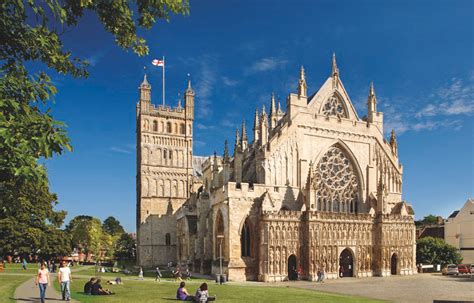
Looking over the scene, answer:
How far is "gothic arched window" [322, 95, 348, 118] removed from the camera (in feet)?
158

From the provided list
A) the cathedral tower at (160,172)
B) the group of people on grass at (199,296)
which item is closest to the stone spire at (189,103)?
the cathedral tower at (160,172)

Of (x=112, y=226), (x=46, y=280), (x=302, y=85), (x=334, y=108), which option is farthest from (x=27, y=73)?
(x=112, y=226)

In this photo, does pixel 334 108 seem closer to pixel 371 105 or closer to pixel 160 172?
pixel 371 105

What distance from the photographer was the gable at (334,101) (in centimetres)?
4762

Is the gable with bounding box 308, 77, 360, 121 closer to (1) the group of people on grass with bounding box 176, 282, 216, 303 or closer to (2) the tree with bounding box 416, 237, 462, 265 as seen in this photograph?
(2) the tree with bounding box 416, 237, 462, 265

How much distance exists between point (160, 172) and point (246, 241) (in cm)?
3165

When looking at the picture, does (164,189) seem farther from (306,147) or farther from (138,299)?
(138,299)

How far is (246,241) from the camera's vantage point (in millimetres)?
41250

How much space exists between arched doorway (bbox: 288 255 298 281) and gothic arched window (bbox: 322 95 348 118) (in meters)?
16.5

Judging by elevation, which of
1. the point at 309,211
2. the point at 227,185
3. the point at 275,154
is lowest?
the point at 309,211

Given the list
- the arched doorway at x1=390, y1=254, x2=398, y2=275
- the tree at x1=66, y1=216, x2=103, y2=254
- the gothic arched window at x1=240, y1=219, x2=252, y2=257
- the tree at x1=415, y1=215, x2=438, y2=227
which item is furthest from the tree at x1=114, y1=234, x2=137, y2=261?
the tree at x1=415, y1=215, x2=438, y2=227

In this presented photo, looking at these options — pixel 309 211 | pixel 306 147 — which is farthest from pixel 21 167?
pixel 306 147

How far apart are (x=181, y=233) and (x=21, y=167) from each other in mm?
53944

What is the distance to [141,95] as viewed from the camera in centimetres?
7050
